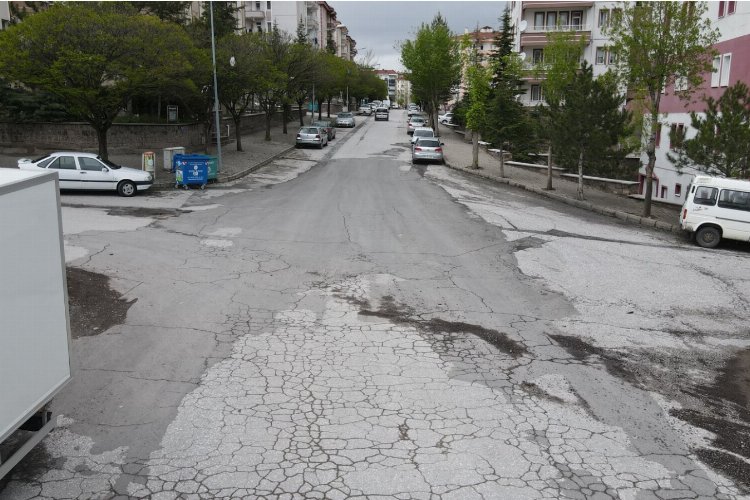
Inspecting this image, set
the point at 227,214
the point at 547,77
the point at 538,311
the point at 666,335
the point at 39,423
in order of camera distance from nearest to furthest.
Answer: the point at 39,423, the point at 666,335, the point at 538,311, the point at 227,214, the point at 547,77

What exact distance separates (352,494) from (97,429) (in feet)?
9.64

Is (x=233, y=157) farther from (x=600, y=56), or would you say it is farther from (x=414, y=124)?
(x=600, y=56)

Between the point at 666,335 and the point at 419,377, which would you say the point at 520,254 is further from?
the point at 419,377

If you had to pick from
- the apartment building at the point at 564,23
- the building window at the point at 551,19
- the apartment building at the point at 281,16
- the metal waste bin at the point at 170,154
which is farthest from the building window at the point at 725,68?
the apartment building at the point at 281,16

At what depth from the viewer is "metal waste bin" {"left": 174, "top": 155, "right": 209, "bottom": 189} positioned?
24.2 meters

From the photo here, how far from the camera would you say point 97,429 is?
6.62 metres

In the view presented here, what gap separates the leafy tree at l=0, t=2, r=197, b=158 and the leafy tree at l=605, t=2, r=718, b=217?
661 inches

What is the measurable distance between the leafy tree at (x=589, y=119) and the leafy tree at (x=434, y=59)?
23.4m

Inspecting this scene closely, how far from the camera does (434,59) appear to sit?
4703 centimetres

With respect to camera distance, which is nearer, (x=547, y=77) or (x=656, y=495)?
(x=656, y=495)

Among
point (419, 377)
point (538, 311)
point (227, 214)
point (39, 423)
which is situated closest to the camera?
point (39, 423)

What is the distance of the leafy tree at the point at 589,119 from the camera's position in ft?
78.2

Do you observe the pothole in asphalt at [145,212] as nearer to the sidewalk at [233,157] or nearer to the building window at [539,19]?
the sidewalk at [233,157]

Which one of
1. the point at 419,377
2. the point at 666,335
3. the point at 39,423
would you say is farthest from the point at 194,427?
the point at 666,335
